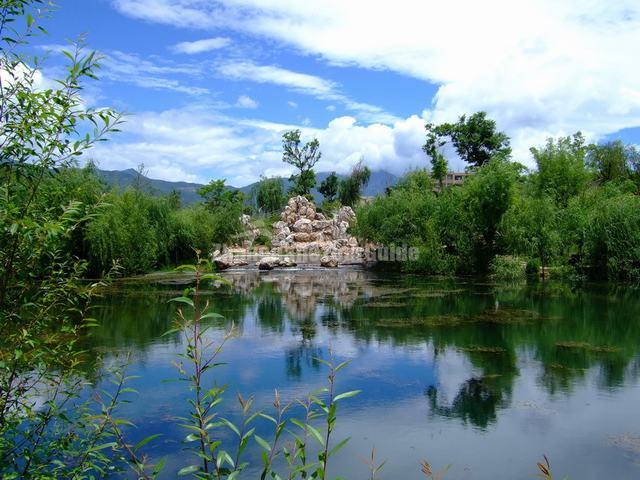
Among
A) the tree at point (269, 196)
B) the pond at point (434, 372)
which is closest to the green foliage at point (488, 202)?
the pond at point (434, 372)

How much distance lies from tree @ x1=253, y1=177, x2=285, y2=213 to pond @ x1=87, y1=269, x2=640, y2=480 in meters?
38.3

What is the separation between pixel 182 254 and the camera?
3169 cm

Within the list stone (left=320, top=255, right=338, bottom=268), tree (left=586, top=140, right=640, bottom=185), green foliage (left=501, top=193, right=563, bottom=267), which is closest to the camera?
green foliage (left=501, top=193, right=563, bottom=267)

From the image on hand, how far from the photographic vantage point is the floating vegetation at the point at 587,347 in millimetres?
11609

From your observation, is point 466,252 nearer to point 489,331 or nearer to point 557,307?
point 557,307

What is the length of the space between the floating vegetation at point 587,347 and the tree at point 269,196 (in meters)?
46.3

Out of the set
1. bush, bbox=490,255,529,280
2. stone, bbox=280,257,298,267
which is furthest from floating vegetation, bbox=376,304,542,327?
stone, bbox=280,257,298,267

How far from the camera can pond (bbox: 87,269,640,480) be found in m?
6.65

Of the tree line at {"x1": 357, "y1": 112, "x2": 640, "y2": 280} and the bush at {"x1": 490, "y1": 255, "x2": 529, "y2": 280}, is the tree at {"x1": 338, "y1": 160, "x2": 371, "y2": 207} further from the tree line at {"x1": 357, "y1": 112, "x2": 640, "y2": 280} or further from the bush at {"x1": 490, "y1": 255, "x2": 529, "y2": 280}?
the bush at {"x1": 490, "y1": 255, "x2": 529, "y2": 280}

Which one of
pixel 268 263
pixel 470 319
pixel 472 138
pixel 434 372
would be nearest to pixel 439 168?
pixel 472 138

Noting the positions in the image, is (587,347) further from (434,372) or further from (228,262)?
(228,262)

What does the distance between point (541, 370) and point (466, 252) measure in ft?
59.1

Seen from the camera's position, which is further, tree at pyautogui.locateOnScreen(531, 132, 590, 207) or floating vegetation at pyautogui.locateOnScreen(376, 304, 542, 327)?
tree at pyautogui.locateOnScreen(531, 132, 590, 207)

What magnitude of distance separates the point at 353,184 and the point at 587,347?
4582 centimetres
